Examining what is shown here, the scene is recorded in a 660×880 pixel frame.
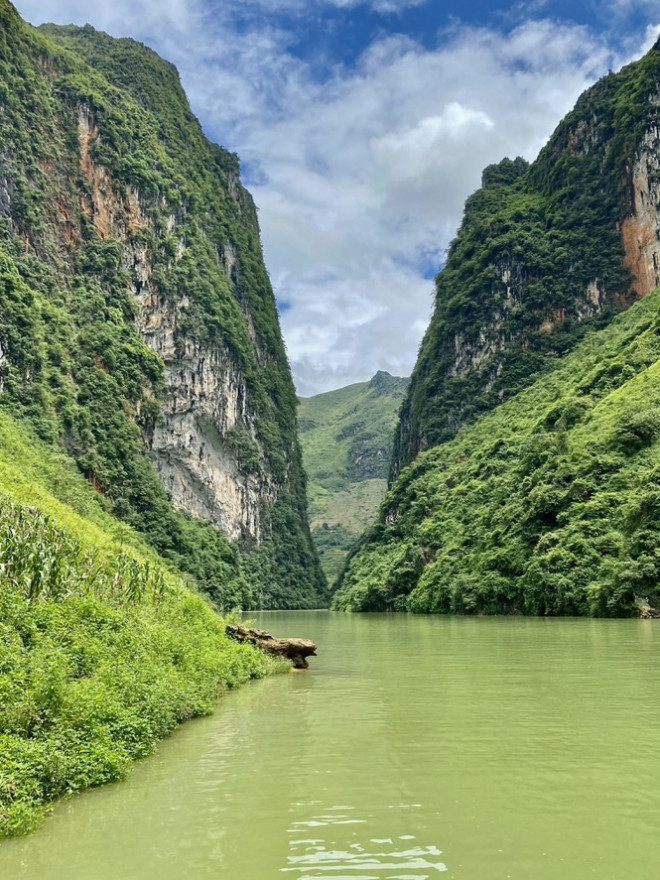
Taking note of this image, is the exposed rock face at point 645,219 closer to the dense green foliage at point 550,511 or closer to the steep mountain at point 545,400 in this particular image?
the steep mountain at point 545,400

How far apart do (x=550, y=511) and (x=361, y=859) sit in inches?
1910

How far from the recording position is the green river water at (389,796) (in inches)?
233

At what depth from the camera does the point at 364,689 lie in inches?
624

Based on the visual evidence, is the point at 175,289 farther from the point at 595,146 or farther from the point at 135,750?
the point at 135,750

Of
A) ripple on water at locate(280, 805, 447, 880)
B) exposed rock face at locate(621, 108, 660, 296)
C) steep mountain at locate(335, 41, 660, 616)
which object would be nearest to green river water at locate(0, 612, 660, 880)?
ripple on water at locate(280, 805, 447, 880)

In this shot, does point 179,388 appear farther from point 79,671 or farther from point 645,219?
point 79,671

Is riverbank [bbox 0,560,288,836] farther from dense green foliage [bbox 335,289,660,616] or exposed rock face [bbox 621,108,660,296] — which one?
exposed rock face [bbox 621,108,660,296]

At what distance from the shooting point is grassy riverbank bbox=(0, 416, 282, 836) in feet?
26.5

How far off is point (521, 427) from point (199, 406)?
47309 millimetres

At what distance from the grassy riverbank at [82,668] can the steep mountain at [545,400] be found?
28.3 metres

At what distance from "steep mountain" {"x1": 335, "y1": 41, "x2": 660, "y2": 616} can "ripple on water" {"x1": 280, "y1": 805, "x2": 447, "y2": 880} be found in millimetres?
35481

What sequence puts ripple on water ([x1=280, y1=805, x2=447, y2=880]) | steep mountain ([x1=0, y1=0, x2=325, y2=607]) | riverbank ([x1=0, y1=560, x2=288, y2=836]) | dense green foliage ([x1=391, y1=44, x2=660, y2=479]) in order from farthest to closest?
1. dense green foliage ([x1=391, y1=44, x2=660, y2=479])
2. steep mountain ([x1=0, y1=0, x2=325, y2=607])
3. riverbank ([x1=0, y1=560, x2=288, y2=836])
4. ripple on water ([x1=280, y1=805, x2=447, y2=880])

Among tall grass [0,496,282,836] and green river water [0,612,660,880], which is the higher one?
tall grass [0,496,282,836]

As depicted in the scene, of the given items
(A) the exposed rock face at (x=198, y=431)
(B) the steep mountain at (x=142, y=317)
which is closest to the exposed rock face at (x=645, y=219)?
(B) the steep mountain at (x=142, y=317)
